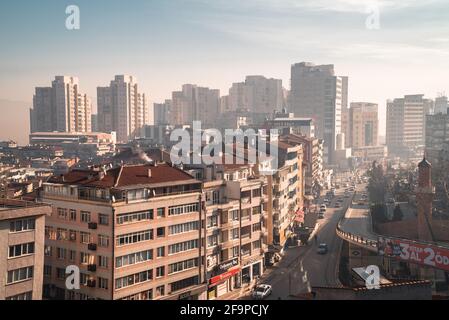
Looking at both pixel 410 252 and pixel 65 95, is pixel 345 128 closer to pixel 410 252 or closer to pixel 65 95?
pixel 65 95

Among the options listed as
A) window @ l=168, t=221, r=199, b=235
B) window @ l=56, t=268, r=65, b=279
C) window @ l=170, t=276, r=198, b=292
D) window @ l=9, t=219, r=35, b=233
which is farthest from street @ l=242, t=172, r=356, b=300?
window @ l=9, t=219, r=35, b=233

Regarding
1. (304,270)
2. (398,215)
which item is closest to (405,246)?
(304,270)

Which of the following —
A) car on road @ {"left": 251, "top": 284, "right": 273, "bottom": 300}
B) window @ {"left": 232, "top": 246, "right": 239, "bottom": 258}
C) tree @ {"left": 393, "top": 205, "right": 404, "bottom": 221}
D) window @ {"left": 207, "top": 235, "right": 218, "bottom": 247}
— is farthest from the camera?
tree @ {"left": 393, "top": 205, "right": 404, "bottom": 221}

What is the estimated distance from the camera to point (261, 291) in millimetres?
30016

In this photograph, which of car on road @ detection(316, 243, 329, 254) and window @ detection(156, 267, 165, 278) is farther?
car on road @ detection(316, 243, 329, 254)

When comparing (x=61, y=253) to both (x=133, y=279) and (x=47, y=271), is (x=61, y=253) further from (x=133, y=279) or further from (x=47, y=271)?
(x=133, y=279)

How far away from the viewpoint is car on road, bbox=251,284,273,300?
29.6m

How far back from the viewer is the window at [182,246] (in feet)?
88.8

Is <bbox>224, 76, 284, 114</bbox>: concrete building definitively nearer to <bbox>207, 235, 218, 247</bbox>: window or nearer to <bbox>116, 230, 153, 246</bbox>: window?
<bbox>207, 235, 218, 247</bbox>: window

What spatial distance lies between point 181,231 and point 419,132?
150 meters

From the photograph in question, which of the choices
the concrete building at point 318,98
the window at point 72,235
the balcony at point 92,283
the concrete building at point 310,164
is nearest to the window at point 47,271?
the window at point 72,235

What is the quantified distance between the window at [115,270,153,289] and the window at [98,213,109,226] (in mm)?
2685

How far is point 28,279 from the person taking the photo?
748 inches
